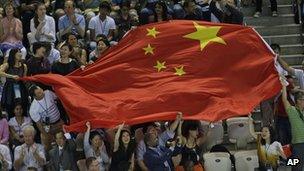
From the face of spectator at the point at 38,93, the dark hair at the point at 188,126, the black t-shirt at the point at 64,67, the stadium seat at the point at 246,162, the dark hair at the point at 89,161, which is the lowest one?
the stadium seat at the point at 246,162

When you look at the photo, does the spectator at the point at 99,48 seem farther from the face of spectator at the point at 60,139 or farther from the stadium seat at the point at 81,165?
the stadium seat at the point at 81,165

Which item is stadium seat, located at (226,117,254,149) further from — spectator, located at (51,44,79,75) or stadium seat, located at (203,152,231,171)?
spectator, located at (51,44,79,75)

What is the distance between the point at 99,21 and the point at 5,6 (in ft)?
6.44

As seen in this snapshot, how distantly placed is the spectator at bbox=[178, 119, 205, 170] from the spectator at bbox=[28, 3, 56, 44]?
396cm

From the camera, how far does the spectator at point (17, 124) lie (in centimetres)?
1744

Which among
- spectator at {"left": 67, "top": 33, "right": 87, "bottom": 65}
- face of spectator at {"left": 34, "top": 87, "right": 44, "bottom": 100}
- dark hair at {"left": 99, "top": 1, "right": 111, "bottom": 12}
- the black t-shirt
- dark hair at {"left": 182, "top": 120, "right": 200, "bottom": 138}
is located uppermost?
dark hair at {"left": 99, "top": 1, "right": 111, "bottom": 12}

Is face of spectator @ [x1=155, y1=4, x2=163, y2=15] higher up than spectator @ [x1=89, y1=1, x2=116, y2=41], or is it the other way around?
face of spectator @ [x1=155, y1=4, x2=163, y2=15]

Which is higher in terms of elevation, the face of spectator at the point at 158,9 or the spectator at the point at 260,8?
the face of spectator at the point at 158,9

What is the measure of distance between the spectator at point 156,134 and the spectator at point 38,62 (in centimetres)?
233

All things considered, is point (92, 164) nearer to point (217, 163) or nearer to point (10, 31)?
point (217, 163)

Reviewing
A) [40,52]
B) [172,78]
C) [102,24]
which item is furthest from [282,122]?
[102,24]

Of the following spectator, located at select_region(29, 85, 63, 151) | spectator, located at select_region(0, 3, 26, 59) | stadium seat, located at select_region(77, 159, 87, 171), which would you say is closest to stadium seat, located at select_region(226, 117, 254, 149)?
stadium seat, located at select_region(77, 159, 87, 171)

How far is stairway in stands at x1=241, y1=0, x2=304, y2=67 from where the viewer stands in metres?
21.5

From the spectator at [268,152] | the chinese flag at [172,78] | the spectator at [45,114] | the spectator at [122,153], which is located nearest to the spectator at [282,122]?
the spectator at [268,152]
